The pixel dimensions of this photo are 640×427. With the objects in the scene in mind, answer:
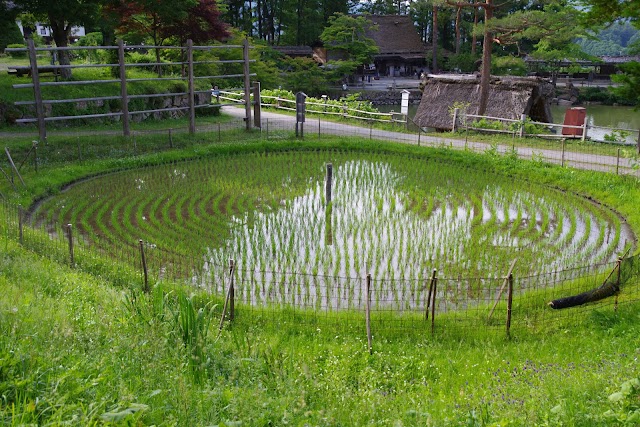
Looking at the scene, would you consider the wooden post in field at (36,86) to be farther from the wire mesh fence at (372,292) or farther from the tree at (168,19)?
the tree at (168,19)

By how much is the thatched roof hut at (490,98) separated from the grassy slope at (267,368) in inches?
704

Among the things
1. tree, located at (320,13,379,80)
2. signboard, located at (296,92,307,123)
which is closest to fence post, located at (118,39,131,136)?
signboard, located at (296,92,307,123)

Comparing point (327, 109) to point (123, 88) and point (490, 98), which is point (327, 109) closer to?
point (490, 98)

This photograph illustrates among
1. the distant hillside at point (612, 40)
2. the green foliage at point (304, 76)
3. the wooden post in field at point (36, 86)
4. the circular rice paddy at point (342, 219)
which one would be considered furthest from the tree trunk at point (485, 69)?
the distant hillside at point (612, 40)

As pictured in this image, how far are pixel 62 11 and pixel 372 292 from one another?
15.1m

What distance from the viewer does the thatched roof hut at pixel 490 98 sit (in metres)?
24.5

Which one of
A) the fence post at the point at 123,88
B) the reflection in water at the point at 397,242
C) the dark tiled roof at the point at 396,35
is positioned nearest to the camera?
the reflection in water at the point at 397,242

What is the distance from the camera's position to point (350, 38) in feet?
133

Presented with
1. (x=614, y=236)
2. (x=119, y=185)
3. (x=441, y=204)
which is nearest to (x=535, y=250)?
(x=614, y=236)

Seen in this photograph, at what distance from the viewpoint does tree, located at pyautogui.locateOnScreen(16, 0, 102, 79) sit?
19.0 meters

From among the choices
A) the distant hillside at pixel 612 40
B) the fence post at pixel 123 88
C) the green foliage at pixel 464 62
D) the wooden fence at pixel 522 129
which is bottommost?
the wooden fence at pixel 522 129

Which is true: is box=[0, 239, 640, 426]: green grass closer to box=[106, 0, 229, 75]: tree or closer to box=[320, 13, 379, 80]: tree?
box=[106, 0, 229, 75]: tree

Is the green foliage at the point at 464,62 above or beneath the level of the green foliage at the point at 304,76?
above

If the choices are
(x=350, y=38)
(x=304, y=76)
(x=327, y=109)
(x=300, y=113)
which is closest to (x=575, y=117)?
(x=327, y=109)
